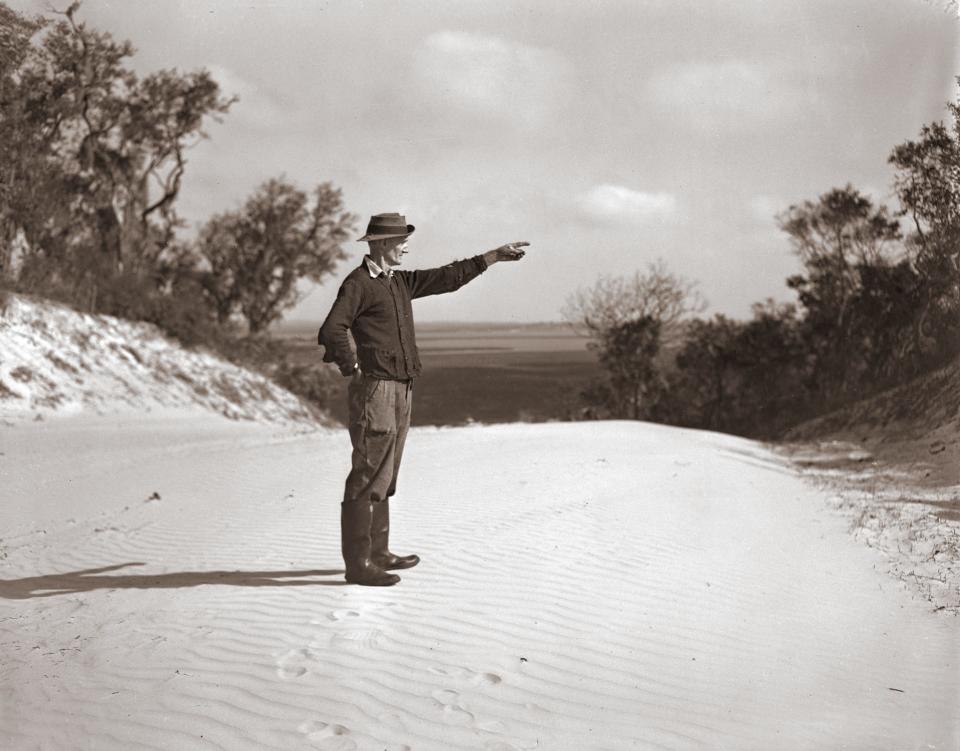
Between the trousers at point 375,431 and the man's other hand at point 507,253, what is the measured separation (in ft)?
2.91

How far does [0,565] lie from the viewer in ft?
18.7

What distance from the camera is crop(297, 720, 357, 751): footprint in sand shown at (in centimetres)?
362

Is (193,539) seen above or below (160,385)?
below

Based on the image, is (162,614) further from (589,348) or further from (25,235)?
(589,348)

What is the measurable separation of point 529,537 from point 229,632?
2.40 m

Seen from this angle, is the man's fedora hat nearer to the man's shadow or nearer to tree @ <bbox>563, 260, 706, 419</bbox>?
the man's shadow

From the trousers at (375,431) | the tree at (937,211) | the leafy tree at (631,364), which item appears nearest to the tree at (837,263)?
the tree at (937,211)

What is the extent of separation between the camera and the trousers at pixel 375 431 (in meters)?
5.04

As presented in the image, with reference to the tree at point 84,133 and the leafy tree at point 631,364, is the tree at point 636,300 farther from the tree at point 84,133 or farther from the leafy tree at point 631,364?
the tree at point 84,133

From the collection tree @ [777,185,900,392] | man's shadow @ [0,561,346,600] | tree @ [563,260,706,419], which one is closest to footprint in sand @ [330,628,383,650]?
man's shadow @ [0,561,346,600]

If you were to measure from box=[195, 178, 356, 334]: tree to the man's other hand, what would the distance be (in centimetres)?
192

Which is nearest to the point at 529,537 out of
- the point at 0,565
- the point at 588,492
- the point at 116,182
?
the point at 588,492

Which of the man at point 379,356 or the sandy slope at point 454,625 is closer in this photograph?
the sandy slope at point 454,625

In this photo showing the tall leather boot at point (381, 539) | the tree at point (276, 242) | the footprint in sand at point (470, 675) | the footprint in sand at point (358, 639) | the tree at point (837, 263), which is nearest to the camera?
the footprint in sand at point (470, 675)
